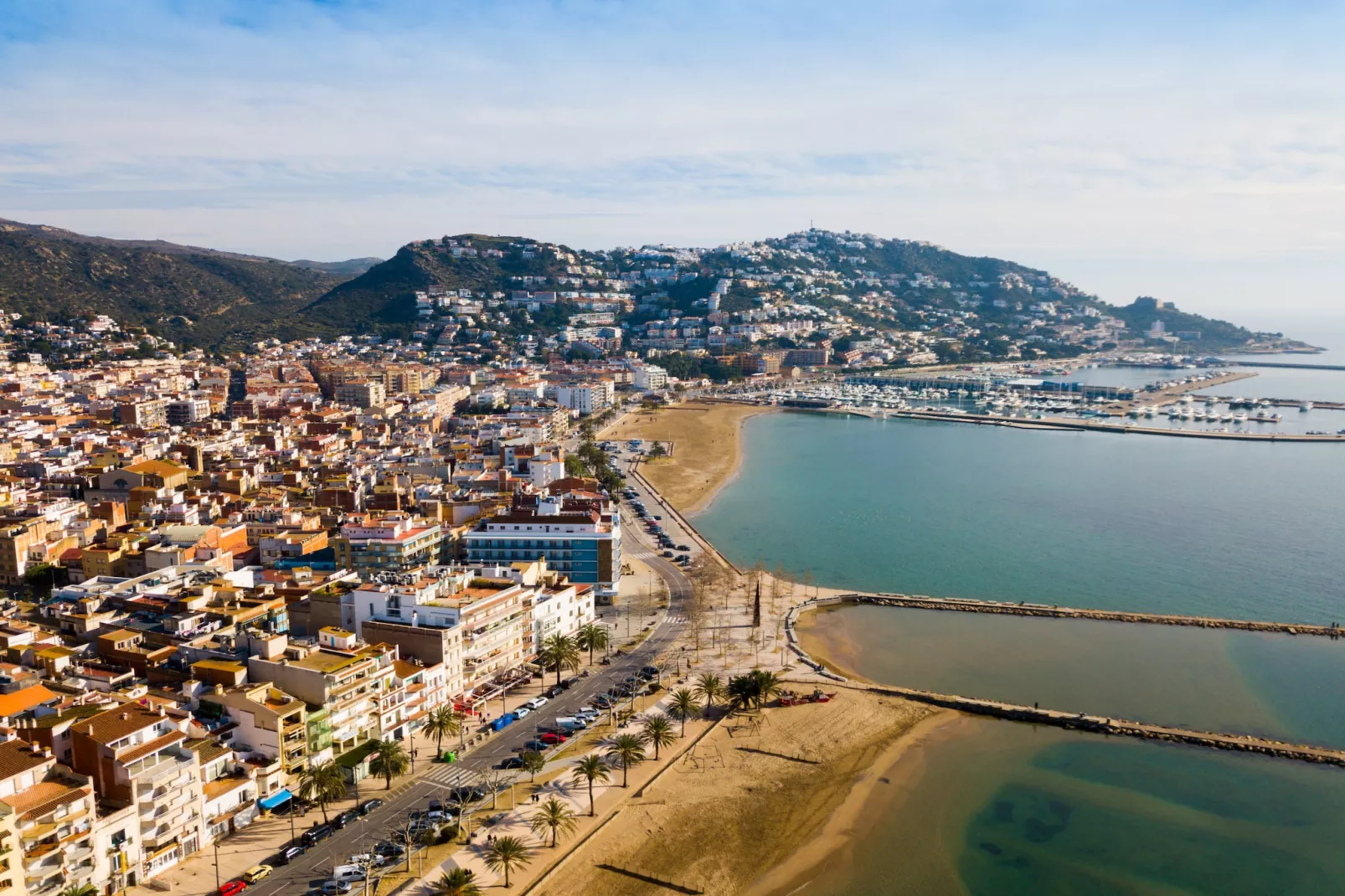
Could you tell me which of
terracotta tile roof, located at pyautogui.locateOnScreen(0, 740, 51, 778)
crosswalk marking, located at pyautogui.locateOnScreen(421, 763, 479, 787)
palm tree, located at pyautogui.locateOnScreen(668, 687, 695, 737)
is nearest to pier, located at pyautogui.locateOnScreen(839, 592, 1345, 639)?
palm tree, located at pyautogui.locateOnScreen(668, 687, 695, 737)

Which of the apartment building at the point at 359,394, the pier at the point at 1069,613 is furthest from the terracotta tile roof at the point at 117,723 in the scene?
the apartment building at the point at 359,394

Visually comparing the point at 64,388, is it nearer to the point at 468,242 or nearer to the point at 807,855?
the point at 807,855

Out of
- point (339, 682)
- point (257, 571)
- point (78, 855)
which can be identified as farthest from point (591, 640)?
point (78, 855)

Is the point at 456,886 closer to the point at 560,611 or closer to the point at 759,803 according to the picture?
the point at 759,803

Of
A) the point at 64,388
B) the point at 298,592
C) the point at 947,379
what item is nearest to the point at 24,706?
the point at 298,592

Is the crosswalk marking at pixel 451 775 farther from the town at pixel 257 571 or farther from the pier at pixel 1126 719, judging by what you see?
the pier at pixel 1126 719
